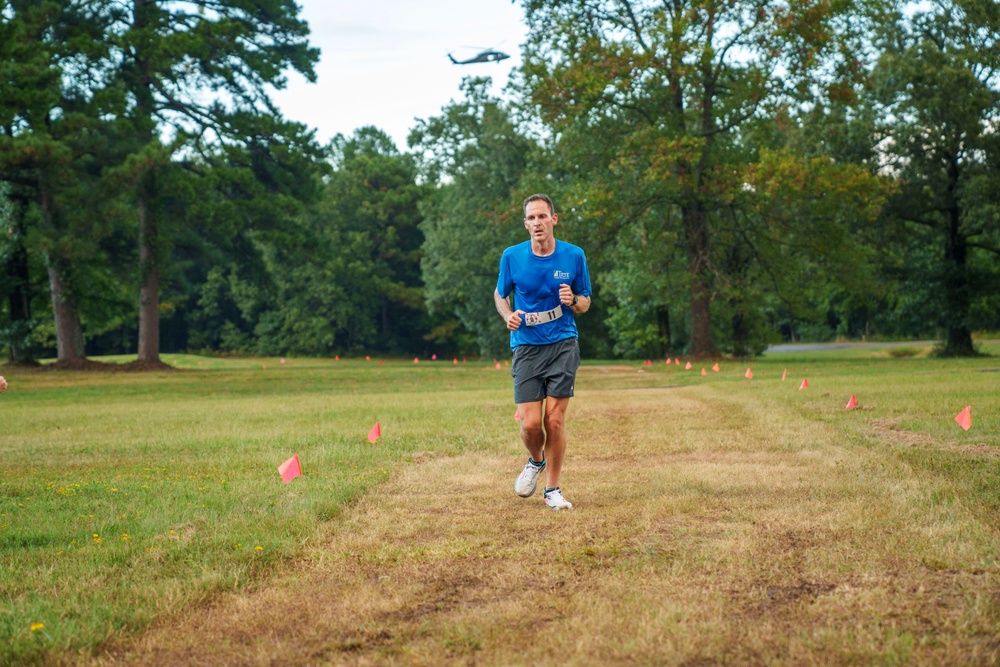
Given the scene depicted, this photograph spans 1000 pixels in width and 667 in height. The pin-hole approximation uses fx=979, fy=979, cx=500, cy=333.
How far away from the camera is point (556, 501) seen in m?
6.88

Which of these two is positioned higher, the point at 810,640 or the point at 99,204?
the point at 99,204

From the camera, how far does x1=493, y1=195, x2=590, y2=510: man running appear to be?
23.4 feet

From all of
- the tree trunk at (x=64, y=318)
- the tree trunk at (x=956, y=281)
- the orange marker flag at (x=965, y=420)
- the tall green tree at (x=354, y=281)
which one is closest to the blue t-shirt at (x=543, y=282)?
the orange marker flag at (x=965, y=420)

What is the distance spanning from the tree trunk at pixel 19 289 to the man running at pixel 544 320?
99.1ft

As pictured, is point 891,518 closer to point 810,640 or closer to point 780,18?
point 810,640

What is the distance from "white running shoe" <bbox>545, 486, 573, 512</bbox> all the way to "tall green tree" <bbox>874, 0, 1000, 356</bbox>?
1127 inches

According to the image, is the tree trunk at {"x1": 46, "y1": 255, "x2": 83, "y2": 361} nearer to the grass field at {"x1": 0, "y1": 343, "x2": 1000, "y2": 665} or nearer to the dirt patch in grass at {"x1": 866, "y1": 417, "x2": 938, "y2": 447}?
the grass field at {"x1": 0, "y1": 343, "x2": 1000, "y2": 665}

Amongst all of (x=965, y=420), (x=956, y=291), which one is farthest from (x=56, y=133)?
(x=956, y=291)

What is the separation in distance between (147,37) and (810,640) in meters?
32.7

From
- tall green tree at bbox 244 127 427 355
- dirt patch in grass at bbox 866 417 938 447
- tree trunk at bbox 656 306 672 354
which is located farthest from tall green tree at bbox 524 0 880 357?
tall green tree at bbox 244 127 427 355

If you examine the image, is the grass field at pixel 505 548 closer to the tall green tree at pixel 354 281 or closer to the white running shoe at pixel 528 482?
the white running shoe at pixel 528 482

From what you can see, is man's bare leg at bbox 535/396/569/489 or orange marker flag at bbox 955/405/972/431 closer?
man's bare leg at bbox 535/396/569/489

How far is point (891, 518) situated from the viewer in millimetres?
6113

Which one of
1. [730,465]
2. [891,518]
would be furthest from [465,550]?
[730,465]
